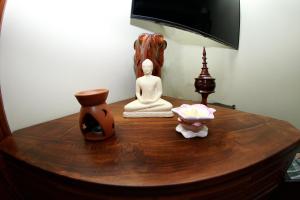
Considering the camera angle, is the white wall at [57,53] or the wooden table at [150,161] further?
the white wall at [57,53]

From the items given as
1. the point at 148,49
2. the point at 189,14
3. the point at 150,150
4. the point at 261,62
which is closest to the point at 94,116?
the point at 150,150

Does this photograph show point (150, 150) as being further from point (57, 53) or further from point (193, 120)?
point (57, 53)

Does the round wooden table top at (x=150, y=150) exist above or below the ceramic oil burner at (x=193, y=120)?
below

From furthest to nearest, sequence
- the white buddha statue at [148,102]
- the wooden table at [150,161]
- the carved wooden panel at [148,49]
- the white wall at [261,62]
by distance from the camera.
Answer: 1. the white wall at [261,62]
2. the carved wooden panel at [148,49]
3. the white buddha statue at [148,102]
4. the wooden table at [150,161]

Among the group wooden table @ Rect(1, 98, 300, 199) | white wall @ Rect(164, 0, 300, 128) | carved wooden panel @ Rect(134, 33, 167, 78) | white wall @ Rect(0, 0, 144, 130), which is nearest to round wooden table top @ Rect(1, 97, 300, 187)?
wooden table @ Rect(1, 98, 300, 199)

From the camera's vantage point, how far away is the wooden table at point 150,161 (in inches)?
17.6

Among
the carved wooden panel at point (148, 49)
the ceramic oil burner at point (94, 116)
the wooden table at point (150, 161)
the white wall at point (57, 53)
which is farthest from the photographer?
the carved wooden panel at point (148, 49)

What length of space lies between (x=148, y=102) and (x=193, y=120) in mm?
265

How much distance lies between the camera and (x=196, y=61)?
1.35m

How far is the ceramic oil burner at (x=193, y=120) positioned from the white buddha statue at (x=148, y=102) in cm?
17

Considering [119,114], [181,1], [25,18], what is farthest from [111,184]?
[181,1]

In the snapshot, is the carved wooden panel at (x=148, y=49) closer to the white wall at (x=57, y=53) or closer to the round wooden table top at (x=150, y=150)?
the white wall at (x=57, y=53)

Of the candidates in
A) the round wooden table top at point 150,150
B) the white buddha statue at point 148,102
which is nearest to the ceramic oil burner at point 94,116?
the round wooden table top at point 150,150

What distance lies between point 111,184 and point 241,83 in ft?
3.54
